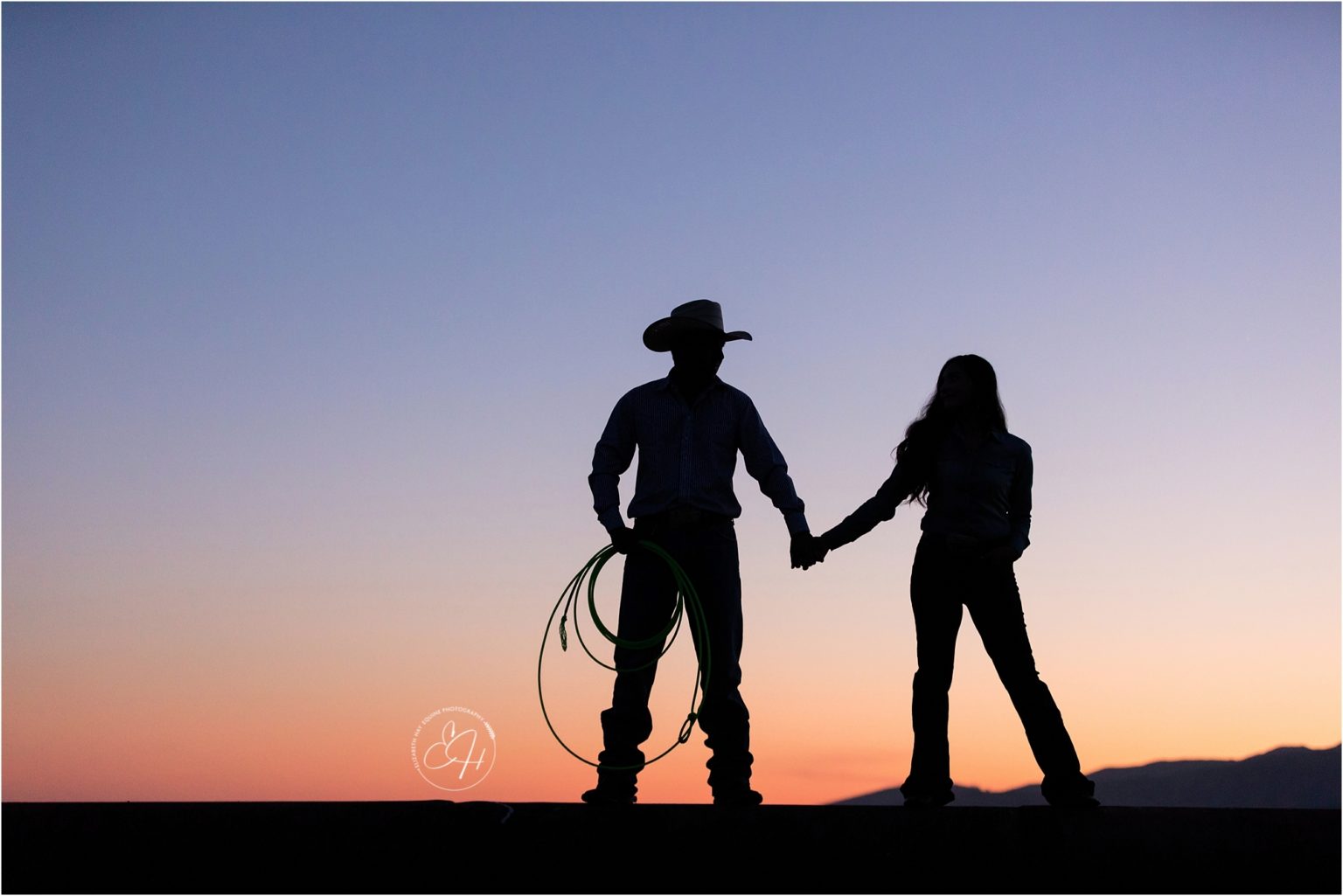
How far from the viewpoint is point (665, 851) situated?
455 centimetres

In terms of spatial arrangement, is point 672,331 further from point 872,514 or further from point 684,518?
point 872,514

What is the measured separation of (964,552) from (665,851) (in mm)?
2194

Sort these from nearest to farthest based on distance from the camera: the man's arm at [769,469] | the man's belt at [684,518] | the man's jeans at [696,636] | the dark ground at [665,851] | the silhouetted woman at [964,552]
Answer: the dark ground at [665,851] < the silhouetted woman at [964,552] < the man's jeans at [696,636] < the man's belt at [684,518] < the man's arm at [769,469]

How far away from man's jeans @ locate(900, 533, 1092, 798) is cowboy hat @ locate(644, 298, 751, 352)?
1.38 meters

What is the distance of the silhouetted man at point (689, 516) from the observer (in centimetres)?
615

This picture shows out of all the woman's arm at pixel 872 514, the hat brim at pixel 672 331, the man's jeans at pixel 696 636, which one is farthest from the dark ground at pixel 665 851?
the hat brim at pixel 672 331

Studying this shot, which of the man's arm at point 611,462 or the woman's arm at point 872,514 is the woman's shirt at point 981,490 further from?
the man's arm at point 611,462

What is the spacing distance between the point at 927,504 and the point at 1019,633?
69 cm

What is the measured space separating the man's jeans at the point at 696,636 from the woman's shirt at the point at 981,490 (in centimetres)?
63

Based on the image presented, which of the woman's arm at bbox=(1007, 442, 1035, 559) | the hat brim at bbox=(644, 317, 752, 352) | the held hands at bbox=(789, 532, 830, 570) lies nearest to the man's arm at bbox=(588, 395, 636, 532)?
the hat brim at bbox=(644, 317, 752, 352)

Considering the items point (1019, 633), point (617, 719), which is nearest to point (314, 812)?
point (617, 719)

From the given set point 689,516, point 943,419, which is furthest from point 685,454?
point 943,419

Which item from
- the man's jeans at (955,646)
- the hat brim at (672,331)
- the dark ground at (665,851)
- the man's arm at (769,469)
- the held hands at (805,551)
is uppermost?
the hat brim at (672,331)

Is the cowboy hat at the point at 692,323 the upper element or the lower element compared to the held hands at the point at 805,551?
upper
